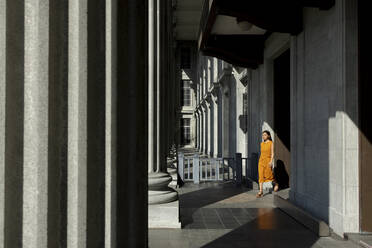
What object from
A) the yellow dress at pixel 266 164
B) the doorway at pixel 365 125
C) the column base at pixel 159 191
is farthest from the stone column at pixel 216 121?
the doorway at pixel 365 125

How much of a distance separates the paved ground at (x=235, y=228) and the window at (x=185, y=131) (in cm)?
3483

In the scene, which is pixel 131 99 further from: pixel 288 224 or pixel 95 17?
pixel 288 224

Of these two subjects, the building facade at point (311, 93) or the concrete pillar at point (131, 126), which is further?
the building facade at point (311, 93)

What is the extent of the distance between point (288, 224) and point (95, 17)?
262 inches

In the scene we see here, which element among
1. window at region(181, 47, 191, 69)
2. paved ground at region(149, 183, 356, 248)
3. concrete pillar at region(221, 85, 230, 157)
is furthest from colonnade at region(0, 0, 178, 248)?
window at region(181, 47, 191, 69)

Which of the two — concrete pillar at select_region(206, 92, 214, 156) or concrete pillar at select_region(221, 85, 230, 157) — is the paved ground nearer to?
concrete pillar at select_region(221, 85, 230, 157)

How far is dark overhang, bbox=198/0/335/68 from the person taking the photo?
877 centimetres

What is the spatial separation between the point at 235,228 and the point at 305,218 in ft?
4.96

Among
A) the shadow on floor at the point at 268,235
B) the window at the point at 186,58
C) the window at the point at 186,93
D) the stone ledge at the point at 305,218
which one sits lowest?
the shadow on floor at the point at 268,235

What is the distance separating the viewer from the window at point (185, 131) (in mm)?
45750

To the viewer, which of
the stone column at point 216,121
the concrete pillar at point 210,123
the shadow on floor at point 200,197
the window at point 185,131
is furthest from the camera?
the window at point 185,131

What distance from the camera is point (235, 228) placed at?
7.19 metres

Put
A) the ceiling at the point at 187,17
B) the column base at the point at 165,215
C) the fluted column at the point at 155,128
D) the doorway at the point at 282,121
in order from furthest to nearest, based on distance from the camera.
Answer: the ceiling at the point at 187,17
the doorway at the point at 282,121
the fluted column at the point at 155,128
the column base at the point at 165,215

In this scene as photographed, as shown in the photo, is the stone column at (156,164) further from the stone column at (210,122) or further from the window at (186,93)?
the window at (186,93)
